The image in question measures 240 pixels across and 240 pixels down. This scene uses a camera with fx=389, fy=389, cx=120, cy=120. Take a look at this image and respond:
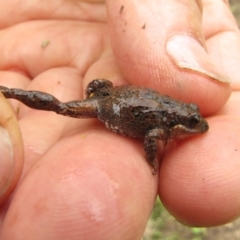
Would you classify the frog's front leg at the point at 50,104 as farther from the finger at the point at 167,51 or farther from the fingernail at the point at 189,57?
the fingernail at the point at 189,57

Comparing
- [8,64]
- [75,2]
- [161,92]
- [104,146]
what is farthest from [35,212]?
[75,2]

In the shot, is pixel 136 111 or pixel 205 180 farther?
pixel 136 111

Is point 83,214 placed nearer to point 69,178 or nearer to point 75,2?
point 69,178

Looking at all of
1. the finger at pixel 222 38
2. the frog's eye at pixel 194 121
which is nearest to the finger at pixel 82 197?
the frog's eye at pixel 194 121

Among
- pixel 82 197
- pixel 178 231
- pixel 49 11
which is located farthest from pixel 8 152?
pixel 178 231

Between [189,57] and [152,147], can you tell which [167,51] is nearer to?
[189,57]

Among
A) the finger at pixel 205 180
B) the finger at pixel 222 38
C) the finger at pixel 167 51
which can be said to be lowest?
the finger at pixel 205 180

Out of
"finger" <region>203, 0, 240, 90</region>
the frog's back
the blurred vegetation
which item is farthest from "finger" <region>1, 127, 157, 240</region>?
the blurred vegetation
